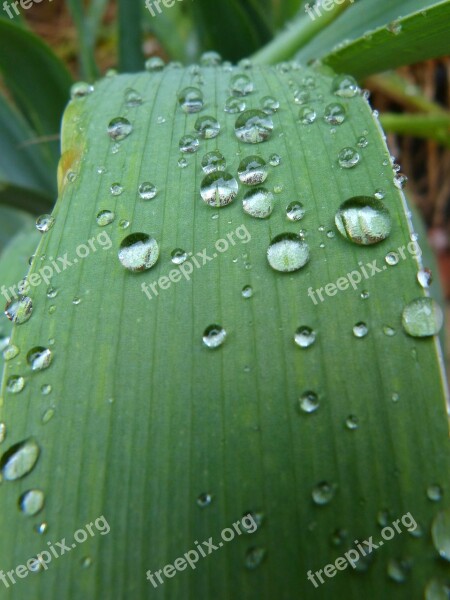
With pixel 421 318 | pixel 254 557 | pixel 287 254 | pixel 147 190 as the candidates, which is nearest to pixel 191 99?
pixel 147 190

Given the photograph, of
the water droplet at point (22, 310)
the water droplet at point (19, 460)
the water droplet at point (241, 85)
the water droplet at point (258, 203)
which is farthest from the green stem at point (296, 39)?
the water droplet at point (19, 460)

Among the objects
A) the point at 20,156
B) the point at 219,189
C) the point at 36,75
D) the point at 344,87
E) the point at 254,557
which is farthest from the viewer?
the point at 20,156

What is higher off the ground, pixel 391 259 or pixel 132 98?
pixel 132 98

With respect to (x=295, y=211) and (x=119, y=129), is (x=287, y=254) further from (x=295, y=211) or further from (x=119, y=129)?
(x=119, y=129)

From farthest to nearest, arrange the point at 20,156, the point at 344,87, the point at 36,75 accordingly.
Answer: the point at 20,156
the point at 36,75
the point at 344,87

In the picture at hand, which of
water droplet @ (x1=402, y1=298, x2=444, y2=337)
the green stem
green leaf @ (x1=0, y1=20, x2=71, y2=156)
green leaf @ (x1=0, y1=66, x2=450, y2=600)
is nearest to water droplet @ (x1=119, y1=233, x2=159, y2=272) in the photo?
green leaf @ (x1=0, y1=66, x2=450, y2=600)

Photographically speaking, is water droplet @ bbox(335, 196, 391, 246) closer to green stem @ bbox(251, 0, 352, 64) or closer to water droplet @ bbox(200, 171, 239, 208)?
water droplet @ bbox(200, 171, 239, 208)

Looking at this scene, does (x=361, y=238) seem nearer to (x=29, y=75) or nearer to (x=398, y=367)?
(x=398, y=367)
